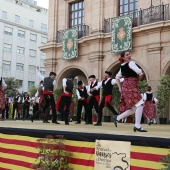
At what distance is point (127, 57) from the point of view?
22.8ft

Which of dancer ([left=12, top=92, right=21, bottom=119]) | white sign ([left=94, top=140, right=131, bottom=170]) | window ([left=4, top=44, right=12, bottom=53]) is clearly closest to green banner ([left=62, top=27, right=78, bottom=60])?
dancer ([left=12, top=92, right=21, bottom=119])

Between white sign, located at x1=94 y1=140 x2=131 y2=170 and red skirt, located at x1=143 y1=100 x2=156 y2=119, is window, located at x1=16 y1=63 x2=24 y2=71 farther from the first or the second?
white sign, located at x1=94 y1=140 x2=131 y2=170

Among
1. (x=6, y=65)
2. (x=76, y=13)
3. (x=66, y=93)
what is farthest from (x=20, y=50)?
(x=66, y=93)

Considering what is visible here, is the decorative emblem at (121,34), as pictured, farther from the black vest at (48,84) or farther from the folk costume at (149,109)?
the black vest at (48,84)

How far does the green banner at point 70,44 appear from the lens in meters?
21.8

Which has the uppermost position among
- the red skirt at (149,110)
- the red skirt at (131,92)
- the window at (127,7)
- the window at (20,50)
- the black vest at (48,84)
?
the window at (20,50)

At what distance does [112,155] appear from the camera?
15.5ft

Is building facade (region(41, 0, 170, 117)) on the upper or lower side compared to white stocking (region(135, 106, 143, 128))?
upper

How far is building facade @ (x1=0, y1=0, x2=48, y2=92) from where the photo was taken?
45.5 meters

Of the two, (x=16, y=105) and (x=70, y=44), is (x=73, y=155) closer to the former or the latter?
(x=16, y=105)

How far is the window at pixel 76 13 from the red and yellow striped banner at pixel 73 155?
56.4 ft

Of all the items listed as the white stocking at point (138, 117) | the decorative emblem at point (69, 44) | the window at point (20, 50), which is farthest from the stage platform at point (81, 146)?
the window at point (20, 50)

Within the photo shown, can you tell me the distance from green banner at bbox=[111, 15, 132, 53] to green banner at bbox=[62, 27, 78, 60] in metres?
3.24

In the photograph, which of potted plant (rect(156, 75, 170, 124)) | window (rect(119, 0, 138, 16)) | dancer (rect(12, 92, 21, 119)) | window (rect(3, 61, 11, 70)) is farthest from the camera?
window (rect(3, 61, 11, 70))
